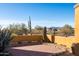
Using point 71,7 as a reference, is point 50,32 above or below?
below

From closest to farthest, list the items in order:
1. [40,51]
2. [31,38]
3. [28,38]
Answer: [40,51]
[28,38]
[31,38]

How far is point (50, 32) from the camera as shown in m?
17.6

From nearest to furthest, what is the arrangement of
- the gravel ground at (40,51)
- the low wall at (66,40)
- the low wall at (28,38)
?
1. the gravel ground at (40,51)
2. the low wall at (66,40)
3. the low wall at (28,38)

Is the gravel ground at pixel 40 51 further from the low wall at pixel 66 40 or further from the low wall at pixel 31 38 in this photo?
the low wall at pixel 31 38

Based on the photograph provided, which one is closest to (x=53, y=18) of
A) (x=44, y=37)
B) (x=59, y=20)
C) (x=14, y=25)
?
(x=59, y=20)

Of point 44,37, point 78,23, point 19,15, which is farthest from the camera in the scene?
point 44,37

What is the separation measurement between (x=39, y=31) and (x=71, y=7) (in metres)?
5.74

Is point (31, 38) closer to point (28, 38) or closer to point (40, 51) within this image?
point (28, 38)

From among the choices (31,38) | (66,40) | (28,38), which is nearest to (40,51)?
(66,40)

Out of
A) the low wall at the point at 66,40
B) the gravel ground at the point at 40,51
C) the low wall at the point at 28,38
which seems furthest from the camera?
the low wall at the point at 28,38

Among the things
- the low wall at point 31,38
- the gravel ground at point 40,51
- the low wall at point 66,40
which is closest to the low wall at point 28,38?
the low wall at point 31,38

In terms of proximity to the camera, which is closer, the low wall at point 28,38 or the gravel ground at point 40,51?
the gravel ground at point 40,51

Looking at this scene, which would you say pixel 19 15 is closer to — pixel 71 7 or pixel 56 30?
pixel 56 30

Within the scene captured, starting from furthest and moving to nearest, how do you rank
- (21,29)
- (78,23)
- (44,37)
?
(21,29) < (44,37) < (78,23)
